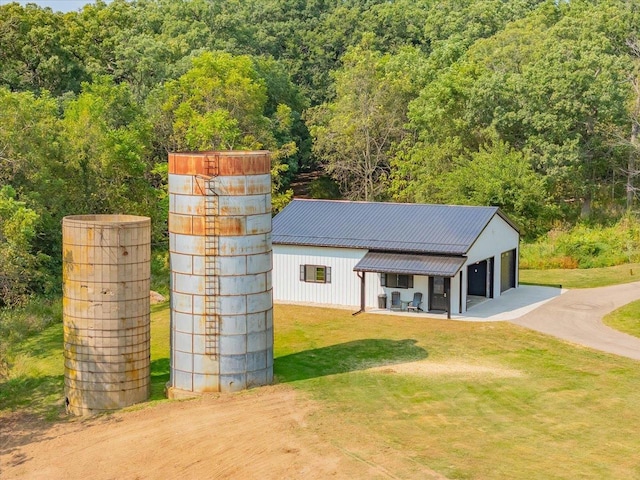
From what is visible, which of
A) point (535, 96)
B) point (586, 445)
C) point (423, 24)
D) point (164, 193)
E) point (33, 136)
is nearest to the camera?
point (586, 445)

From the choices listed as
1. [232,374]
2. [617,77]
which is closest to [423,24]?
[617,77]

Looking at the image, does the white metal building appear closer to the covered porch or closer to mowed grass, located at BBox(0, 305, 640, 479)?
the covered porch

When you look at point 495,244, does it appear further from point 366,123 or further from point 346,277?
point 366,123

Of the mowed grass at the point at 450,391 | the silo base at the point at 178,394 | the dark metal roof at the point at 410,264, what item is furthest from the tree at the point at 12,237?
the dark metal roof at the point at 410,264

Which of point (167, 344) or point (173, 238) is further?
point (167, 344)

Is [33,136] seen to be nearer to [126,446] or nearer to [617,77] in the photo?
[126,446]

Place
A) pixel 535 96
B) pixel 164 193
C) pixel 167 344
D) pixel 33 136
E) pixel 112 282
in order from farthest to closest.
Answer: pixel 535 96
pixel 164 193
pixel 33 136
pixel 167 344
pixel 112 282

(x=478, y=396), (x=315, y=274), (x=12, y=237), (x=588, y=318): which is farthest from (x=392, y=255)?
(x=12, y=237)

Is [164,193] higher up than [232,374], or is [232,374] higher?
[164,193]
